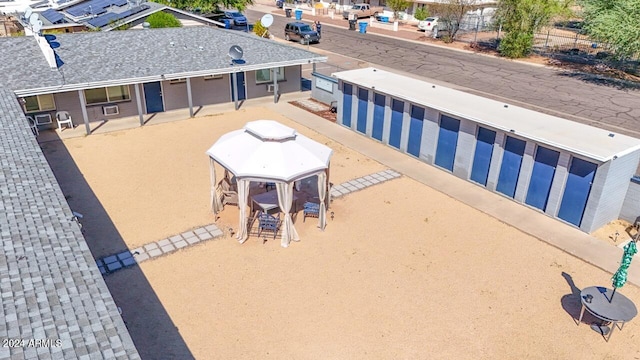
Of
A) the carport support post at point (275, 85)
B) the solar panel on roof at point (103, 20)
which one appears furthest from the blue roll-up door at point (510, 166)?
the solar panel on roof at point (103, 20)

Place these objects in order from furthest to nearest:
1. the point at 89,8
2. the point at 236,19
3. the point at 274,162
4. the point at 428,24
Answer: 1. the point at 428,24
2. the point at 236,19
3. the point at 89,8
4. the point at 274,162

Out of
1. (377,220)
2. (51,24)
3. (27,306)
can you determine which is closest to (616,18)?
(377,220)

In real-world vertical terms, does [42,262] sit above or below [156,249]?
above

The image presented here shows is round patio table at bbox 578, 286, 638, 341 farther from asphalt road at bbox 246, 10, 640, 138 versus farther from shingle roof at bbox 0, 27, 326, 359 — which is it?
asphalt road at bbox 246, 10, 640, 138

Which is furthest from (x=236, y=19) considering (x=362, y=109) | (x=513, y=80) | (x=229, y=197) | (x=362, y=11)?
(x=229, y=197)

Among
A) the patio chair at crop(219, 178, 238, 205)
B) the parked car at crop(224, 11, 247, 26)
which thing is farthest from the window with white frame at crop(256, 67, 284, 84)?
the parked car at crop(224, 11, 247, 26)

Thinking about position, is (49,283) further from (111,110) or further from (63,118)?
(111,110)
